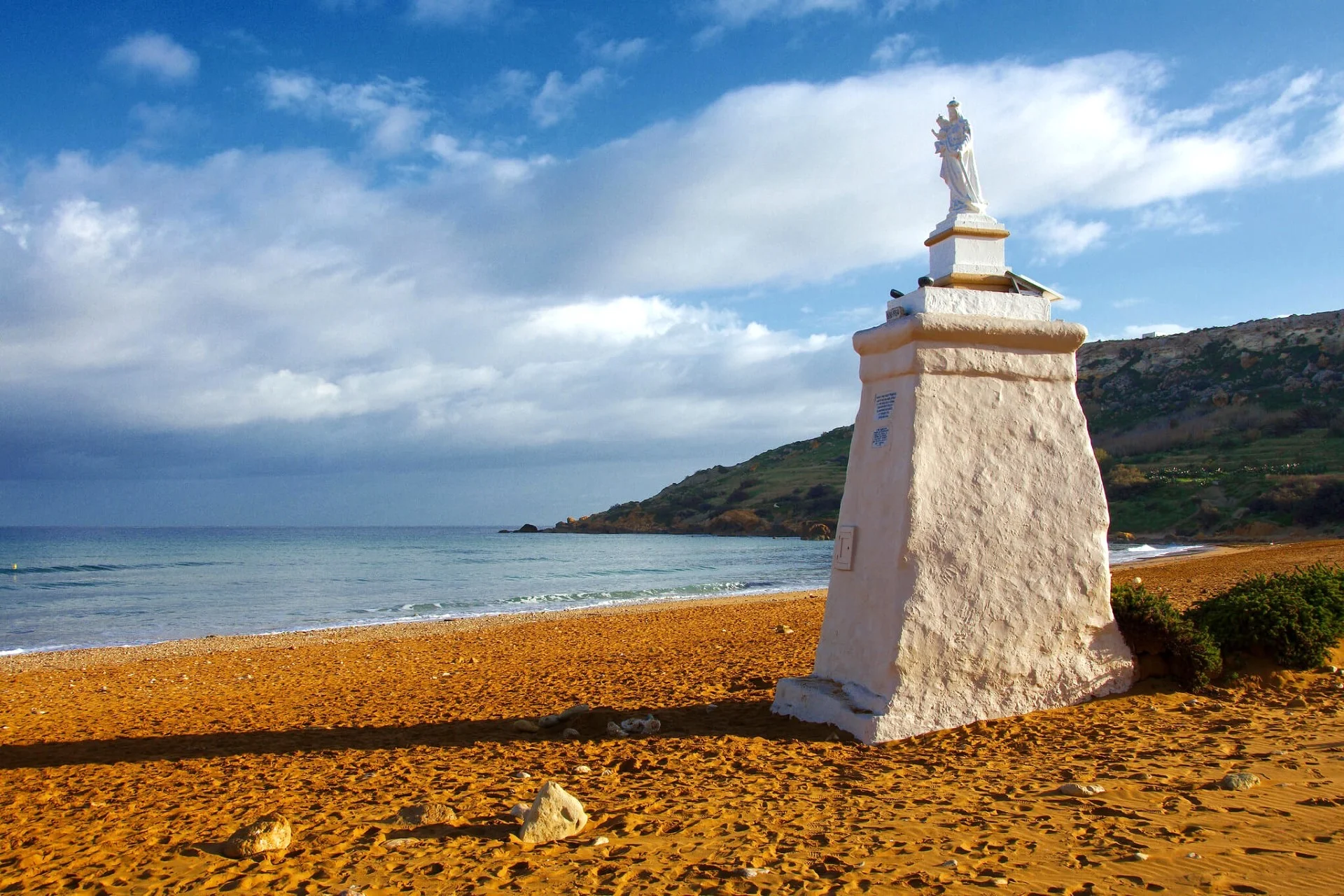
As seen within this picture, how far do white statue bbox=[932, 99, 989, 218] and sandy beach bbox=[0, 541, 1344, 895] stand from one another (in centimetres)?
408

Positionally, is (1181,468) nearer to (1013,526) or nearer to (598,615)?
(598,615)

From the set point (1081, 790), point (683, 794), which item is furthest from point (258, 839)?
point (1081, 790)

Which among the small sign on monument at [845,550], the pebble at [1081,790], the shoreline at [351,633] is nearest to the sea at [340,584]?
the shoreline at [351,633]

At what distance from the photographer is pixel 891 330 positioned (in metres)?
6.89

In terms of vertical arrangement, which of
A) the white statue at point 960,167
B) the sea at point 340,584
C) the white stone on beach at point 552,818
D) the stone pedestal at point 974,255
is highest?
the white statue at point 960,167

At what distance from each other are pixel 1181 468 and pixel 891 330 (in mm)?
53117

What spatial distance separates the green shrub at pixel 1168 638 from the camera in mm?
7234

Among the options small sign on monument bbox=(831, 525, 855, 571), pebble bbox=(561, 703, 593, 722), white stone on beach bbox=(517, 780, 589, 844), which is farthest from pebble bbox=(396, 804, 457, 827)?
small sign on monument bbox=(831, 525, 855, 571)

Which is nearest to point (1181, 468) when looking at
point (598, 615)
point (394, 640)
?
point (598, 615)

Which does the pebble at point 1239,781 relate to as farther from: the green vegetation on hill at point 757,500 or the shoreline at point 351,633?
the green vegetation on hill at point 757,500

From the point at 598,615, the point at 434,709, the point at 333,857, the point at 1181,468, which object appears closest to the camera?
the point at 333,857

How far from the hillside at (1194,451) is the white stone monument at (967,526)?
39.6m

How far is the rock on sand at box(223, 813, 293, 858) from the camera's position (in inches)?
186

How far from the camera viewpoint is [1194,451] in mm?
56562
